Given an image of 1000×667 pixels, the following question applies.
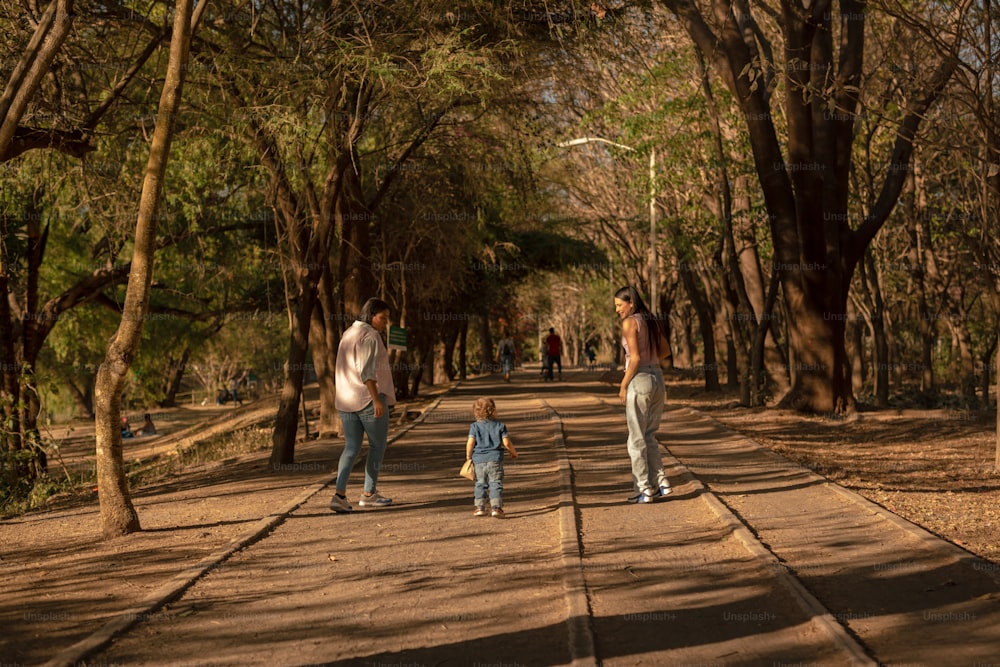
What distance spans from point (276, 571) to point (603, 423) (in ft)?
44.5

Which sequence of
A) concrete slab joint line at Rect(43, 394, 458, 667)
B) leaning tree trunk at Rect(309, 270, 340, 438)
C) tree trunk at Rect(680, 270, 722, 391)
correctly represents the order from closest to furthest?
concrete slab joint line at Rect(43, 394, 458, 667) → leaning tree trunk at Rect(309, 270, 340, 438) → tree trunk at Rect(680, 270, 722, 391)

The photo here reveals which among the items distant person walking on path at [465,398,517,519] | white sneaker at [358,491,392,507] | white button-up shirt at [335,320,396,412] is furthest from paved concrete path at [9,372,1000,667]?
white button-up shirt at [335,320,396,412]

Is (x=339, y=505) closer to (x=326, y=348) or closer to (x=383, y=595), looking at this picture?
(x=383, y=595)

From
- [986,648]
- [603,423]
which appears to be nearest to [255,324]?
[603,423]

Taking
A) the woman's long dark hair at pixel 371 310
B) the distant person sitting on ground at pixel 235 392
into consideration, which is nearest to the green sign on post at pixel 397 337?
the woman's long dark hair at pixel 371 310

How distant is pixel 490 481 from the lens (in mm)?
10625

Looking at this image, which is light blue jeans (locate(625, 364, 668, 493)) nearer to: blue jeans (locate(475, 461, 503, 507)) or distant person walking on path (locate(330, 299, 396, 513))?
blue jeans (locate(475, 461, 503, 507))

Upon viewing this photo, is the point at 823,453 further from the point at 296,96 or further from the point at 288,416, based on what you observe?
the point at 296,96

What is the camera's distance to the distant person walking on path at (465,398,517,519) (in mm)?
10562

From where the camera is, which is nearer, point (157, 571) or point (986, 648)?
point (986, 648)

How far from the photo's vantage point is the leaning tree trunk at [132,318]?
397 inches

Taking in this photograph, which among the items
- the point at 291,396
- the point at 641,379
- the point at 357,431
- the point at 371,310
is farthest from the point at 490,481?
the point at 291,396

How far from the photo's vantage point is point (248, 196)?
79.3 feet

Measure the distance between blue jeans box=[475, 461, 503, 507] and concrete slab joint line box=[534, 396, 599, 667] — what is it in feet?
1.98
